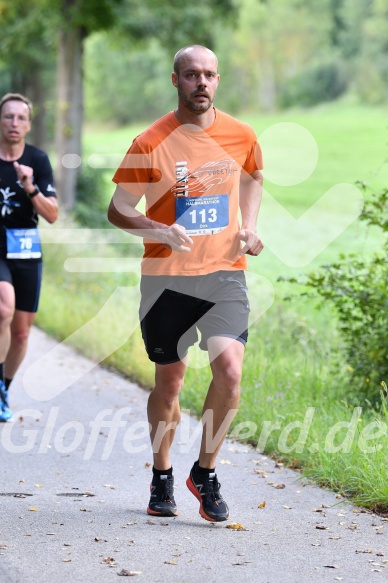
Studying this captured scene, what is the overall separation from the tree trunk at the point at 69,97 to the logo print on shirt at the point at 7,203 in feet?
48.5

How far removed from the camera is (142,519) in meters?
→ 5.60

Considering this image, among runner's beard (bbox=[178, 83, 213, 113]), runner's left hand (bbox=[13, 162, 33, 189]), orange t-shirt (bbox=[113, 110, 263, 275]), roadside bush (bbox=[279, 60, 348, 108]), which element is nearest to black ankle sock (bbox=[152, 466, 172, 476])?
orange t-shirt (bbox=[113, 110, 263, 275])

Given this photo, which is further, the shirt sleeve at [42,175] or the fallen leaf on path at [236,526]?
the shirt sleeve at [42,175]

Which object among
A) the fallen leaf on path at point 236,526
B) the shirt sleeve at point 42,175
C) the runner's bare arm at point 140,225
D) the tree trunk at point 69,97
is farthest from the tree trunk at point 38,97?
the fallen leaf on path at point 236,526

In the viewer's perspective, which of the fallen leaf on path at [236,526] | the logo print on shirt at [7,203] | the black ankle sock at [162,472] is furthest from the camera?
the logo print on shirt at [7,203]

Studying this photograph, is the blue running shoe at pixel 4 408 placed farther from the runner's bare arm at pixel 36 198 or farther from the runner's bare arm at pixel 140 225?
the runner's bare arm at pixel 140 225

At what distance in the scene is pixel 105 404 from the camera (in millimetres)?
8812

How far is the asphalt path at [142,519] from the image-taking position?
4738 millimetres

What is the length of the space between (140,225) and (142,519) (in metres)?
1.43

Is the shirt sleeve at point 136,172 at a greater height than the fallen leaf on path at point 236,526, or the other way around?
the shirt sleeve at point 136,172

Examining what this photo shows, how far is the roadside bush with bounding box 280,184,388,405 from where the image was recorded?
8.00 m

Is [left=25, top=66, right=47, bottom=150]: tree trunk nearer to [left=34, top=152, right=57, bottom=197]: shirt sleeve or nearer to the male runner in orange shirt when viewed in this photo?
[left=34, top=152, right=57, bottom=197]: shirt sleeve

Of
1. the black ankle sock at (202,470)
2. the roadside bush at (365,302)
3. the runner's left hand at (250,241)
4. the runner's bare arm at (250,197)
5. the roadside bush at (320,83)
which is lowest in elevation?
the black ankle sock at (202,470)

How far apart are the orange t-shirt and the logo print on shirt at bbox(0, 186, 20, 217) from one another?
105 inches
